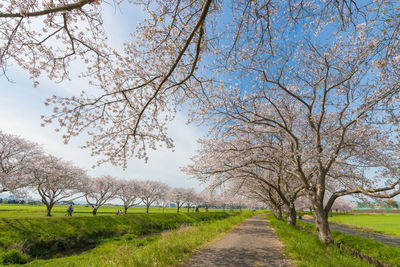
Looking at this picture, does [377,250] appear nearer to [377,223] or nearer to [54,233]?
[54,233]

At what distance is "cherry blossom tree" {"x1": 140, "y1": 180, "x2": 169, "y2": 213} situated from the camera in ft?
182

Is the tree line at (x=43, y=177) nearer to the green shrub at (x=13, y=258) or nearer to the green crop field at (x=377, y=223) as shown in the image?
the green shrub at (x=13, y=258)

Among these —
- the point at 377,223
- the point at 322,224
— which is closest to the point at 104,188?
the point at 322,224

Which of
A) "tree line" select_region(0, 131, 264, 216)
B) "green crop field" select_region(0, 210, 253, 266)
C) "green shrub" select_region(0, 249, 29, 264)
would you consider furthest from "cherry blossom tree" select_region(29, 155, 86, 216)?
"green shrub" select_region(0, 249, 29, 264)

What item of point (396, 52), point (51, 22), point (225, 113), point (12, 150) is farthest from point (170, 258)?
point (12, 150)

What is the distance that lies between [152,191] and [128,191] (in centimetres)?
1127

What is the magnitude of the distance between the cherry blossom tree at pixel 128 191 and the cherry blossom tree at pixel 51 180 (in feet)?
53.3

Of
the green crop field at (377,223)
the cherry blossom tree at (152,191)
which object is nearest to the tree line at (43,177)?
the cherry blossom tree at (152,191)

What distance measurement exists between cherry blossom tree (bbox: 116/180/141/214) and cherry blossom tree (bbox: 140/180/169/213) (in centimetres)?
256

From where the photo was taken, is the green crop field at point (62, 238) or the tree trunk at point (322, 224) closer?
the tree trunk at point (322, 224)

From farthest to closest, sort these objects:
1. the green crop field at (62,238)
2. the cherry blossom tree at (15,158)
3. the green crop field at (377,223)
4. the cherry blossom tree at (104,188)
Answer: the cherry blossom tree at (104,188) < the green crop field at (377,223) < the cherry blossom tree at (15,158) < the green crop field at (62,238)

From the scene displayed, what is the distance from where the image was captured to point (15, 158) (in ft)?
68.0

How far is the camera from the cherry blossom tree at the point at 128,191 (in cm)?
4781

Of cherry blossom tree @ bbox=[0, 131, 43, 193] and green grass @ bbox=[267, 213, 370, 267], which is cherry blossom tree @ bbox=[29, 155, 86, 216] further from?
green grass @ bbox=[267, 213, 370, 267]
